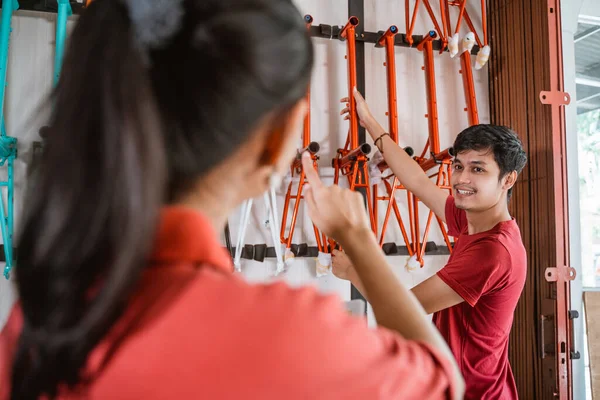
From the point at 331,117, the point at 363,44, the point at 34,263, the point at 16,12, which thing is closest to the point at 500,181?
the point at 331,117

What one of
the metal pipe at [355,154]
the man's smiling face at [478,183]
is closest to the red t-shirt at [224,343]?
the man's smiling face at [478,183]

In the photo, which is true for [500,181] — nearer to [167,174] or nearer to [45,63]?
[167,174]

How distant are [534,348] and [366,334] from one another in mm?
2541

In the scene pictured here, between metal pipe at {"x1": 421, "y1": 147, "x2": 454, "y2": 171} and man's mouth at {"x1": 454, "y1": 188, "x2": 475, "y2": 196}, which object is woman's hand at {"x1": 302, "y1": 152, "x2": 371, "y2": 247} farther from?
metal pipe at {"x1": 421, "y1": 147, "x2": 454, "y2": 171}

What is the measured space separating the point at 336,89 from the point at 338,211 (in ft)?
7.17

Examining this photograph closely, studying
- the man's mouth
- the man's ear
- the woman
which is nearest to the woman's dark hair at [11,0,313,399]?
the woman

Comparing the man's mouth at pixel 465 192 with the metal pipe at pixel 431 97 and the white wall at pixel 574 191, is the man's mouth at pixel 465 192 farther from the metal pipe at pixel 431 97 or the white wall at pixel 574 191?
the white wall at pixel 574 191

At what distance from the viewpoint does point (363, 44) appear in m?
2.92

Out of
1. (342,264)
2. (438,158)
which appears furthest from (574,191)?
(342,264)

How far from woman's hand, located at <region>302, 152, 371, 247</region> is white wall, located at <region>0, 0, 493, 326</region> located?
1.85m

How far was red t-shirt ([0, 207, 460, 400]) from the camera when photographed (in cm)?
47

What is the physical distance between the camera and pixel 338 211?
2.83ft

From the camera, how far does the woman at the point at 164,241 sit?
475mm

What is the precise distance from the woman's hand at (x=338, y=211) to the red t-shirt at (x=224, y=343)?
322mm
